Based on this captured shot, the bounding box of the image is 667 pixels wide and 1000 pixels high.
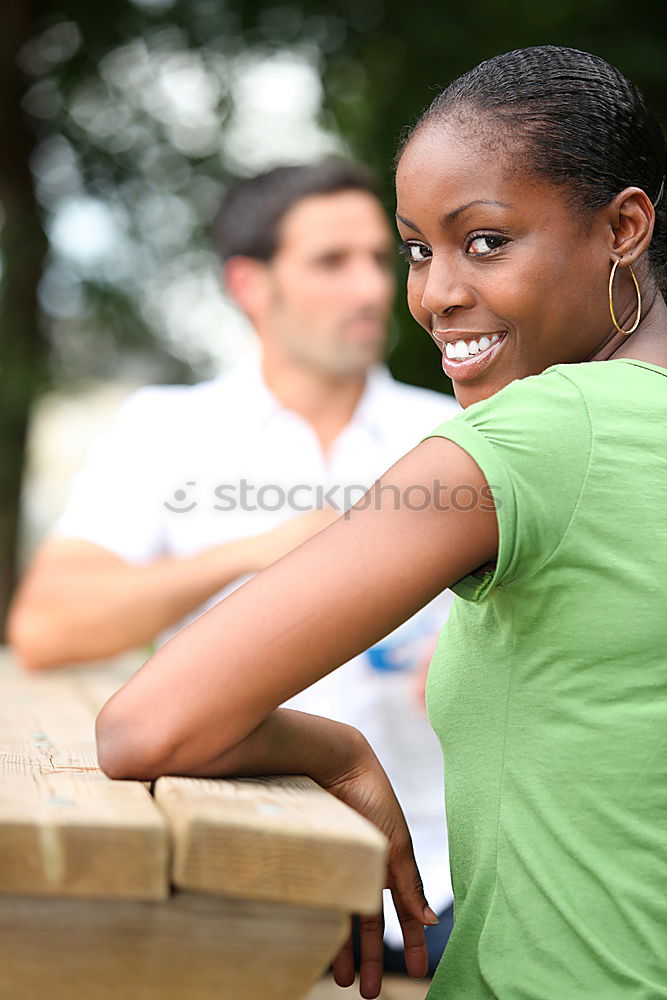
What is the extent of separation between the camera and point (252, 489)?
9.19 ft

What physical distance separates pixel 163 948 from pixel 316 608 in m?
0.32

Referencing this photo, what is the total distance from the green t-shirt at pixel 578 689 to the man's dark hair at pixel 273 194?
7.24ft

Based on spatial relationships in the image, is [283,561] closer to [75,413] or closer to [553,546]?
[553,546]

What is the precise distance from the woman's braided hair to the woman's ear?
16 mm

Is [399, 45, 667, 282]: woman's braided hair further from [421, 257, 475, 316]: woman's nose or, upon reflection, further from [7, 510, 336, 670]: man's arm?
[7, 510, 336, 670]: man's arm

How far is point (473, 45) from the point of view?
6629mm

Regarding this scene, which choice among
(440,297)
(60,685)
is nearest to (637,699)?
(440,297)

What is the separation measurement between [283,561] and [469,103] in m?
0.63

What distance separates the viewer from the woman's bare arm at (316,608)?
42.5 inches

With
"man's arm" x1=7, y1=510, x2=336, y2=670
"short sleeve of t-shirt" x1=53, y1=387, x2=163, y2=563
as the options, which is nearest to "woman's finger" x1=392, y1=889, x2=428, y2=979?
"man's arm" x1=7, y1=510, x2=336, y2=670

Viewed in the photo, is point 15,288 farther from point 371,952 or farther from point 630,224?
point 371,952

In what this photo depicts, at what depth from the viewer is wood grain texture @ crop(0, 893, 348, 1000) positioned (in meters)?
0.95

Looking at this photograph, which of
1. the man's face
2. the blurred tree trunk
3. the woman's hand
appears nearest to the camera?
the woman's hand

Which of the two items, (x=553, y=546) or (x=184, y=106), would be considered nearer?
(x=553, y=546)
